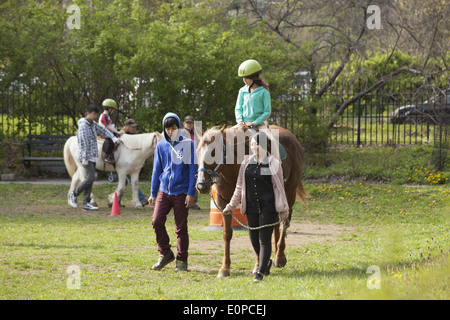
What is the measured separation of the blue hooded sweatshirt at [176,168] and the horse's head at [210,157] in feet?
1.91

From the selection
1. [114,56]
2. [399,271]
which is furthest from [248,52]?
[399,271]

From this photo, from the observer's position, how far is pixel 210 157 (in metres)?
6.91

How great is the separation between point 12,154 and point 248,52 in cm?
794

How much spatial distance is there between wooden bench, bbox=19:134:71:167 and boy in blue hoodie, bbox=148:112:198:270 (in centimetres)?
1130

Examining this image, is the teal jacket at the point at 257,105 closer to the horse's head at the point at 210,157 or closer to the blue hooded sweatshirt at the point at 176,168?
the horse's head at the point at 210,157

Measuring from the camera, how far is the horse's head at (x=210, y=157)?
22.4ft

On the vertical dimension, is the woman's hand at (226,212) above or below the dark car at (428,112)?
below

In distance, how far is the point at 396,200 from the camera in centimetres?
1337

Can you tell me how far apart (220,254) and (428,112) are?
11.9 m

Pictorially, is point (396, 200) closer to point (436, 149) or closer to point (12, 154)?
point (436, 149)

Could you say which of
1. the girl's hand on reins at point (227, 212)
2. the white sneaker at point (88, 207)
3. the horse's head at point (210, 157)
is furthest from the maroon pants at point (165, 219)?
the white sneaker at point (88, 207)

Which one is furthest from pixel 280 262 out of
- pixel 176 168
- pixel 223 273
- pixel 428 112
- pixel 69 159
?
pixel 428 112

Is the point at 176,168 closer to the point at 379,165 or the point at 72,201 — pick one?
the point at 72,201
